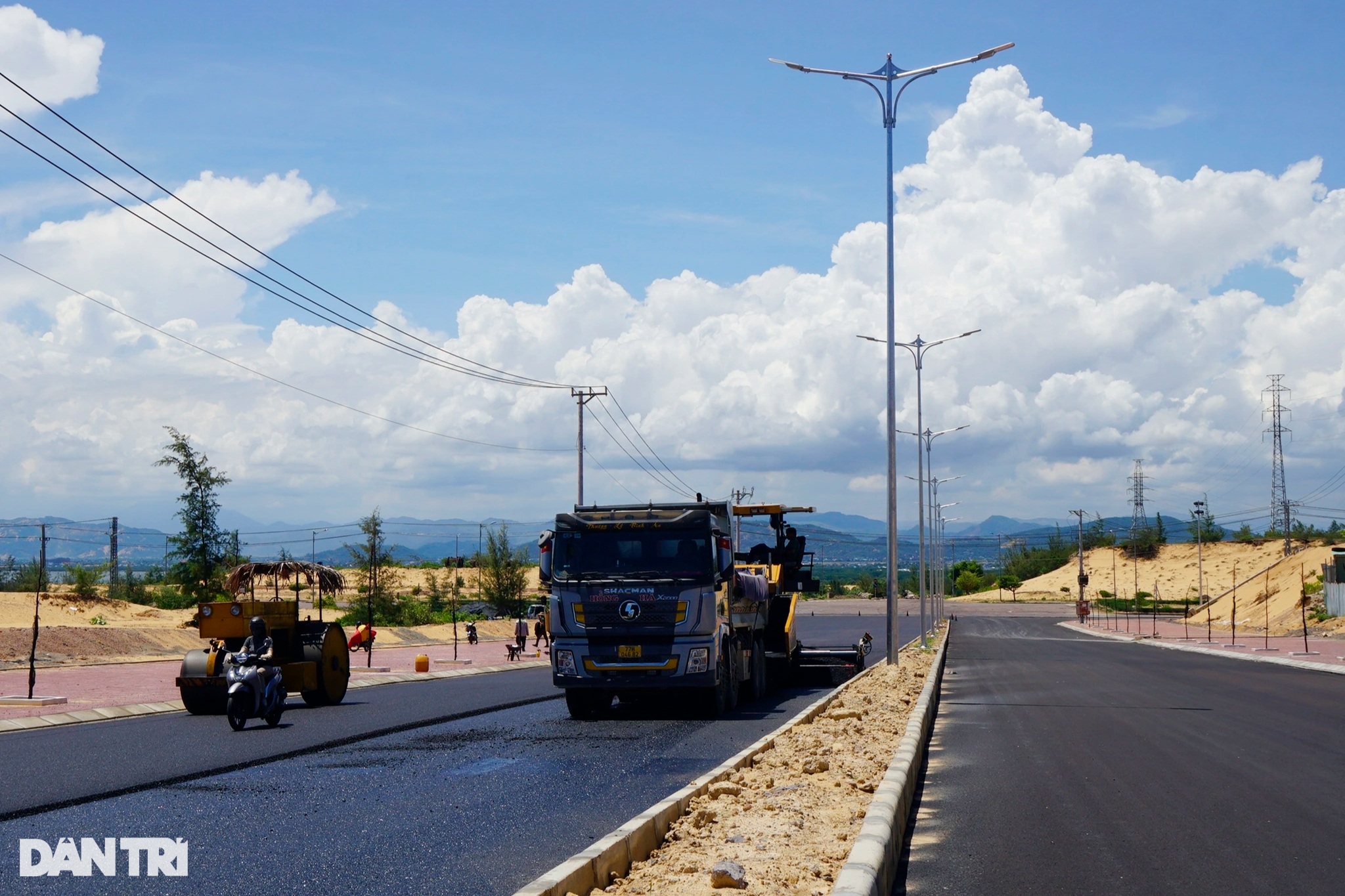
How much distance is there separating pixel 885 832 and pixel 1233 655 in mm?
40452

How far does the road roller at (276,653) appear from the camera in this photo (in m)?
20.1

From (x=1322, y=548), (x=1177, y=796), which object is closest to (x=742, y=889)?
(x=1177, y=796)

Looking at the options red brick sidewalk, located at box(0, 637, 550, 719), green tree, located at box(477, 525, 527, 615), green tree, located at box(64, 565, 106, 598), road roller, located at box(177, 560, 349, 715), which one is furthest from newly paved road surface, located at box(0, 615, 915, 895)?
green tree, located at box(477, 525, 527, 615)

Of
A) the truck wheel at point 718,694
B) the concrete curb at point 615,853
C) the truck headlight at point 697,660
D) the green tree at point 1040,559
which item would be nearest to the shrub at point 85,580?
the truck wheel at point 718,694

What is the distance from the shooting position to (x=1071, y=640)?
60.5 metres

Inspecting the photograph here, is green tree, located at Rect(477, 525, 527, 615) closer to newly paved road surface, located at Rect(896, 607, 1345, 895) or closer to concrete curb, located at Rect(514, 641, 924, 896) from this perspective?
newly paved road surface, located at Rect(896, 607, 1345, 895)

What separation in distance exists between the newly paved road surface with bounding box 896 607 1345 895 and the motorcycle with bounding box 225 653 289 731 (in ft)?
30.3

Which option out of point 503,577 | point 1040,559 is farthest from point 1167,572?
point 503,577

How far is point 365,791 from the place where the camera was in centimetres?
1120

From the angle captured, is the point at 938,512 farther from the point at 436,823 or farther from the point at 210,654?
the point at 436,823


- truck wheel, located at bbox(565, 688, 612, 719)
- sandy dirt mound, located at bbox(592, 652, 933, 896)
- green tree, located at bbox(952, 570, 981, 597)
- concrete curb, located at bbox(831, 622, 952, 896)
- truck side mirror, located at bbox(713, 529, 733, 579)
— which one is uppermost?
truck side mirror, located at bbox(713, 529, 733, 579)

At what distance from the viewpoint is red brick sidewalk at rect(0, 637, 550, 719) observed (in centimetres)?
2288

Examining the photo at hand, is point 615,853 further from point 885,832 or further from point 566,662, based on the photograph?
point 566,662

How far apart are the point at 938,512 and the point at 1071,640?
2409 cm
